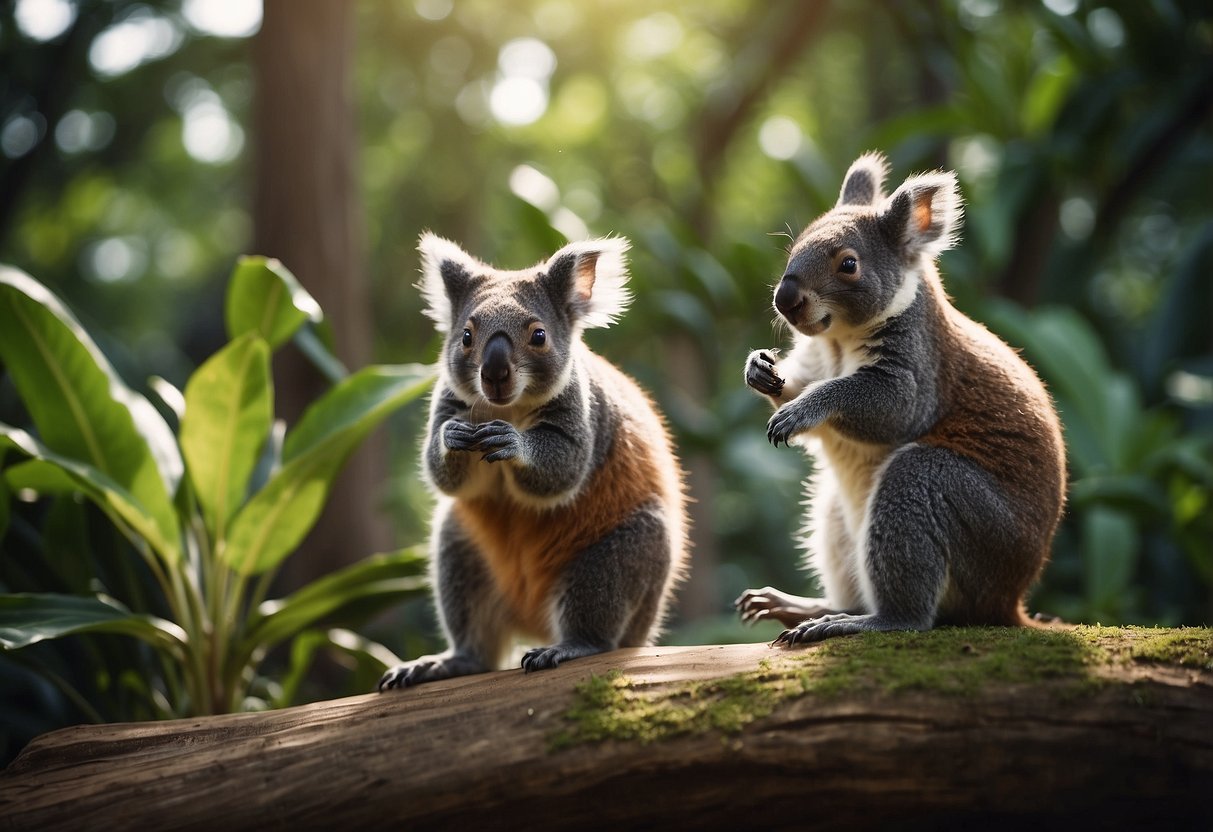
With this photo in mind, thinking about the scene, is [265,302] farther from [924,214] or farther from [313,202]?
[924,214]

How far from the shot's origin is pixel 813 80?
19734mm

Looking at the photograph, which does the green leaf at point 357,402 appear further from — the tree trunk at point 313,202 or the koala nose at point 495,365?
the tree trunk at point 313,202

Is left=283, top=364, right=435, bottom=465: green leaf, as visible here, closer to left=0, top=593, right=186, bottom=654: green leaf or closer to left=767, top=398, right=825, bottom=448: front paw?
left=0, top=593, right=186, bottom=654: green leaf

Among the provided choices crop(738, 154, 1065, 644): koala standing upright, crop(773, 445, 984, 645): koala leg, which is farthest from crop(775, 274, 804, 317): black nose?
crop(773, 445, 984, 645): koala leg

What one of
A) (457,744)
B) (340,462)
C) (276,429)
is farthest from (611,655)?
(276,429)

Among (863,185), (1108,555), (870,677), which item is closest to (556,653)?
(870,677)

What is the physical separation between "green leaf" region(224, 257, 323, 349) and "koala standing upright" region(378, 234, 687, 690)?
97 centimetres

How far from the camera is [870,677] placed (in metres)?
3.09

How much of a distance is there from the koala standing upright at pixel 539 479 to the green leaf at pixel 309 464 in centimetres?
63

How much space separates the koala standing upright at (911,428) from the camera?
3523mm

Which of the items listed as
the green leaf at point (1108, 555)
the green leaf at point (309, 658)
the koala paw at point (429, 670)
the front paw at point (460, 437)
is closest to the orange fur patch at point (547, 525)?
the koala paw at point (429, 670)

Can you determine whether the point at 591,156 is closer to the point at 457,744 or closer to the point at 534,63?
the point at 534,63

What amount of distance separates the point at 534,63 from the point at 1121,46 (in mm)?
10135

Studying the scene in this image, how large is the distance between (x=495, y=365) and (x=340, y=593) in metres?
2.15
